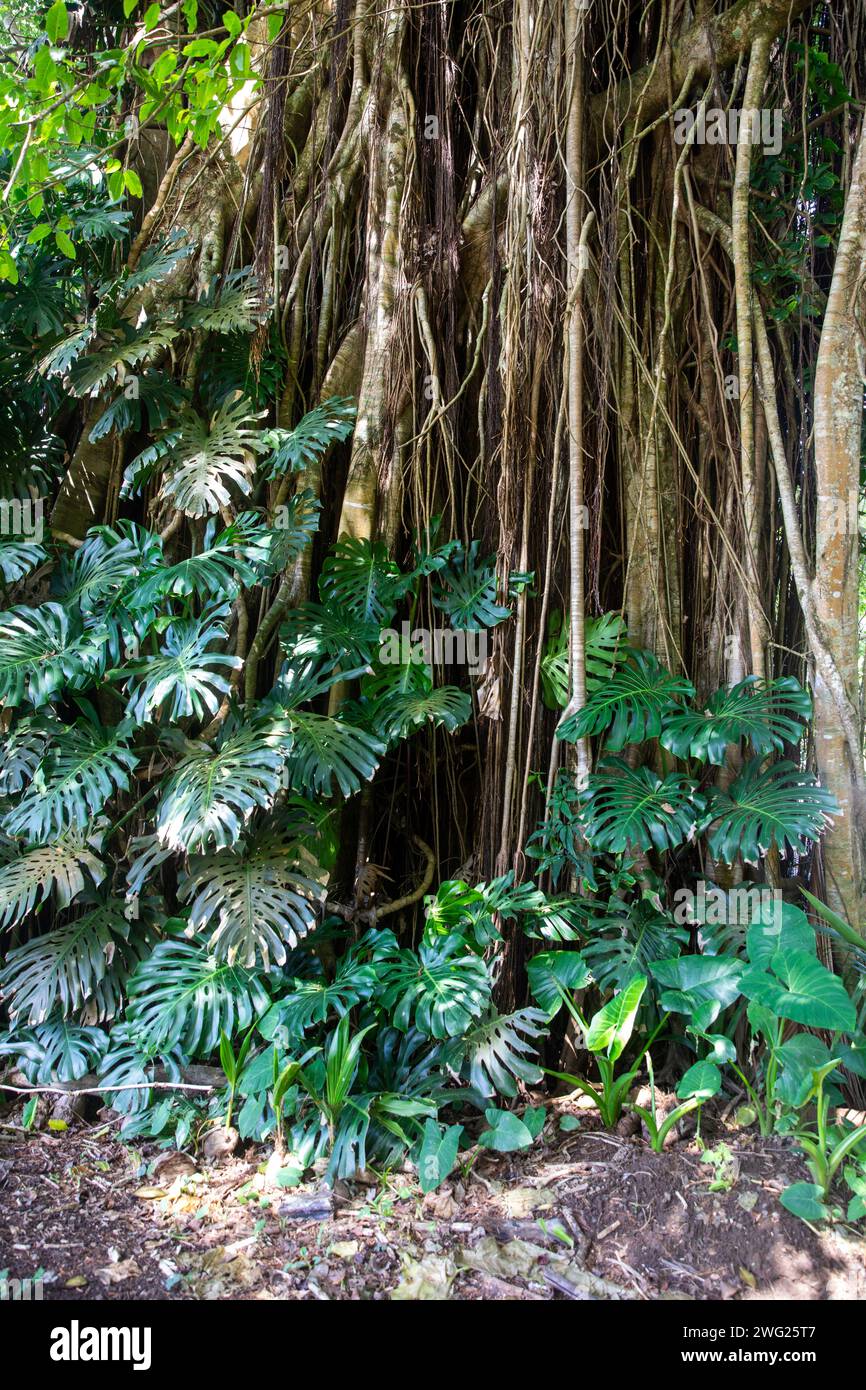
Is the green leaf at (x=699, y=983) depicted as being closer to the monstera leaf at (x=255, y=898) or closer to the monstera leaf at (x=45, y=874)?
the monstera leaf at (x=255, y=898)

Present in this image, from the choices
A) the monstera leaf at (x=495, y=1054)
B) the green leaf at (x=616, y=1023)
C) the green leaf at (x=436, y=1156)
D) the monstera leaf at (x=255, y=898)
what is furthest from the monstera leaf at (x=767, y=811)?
the monstera leaf at (x=255, y=898)

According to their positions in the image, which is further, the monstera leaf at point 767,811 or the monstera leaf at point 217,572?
the monstera leaf at point 217,572

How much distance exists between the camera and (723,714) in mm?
2176

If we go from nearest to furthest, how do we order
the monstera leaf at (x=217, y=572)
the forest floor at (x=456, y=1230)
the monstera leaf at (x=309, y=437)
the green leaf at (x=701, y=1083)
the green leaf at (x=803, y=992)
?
1. the forest floor at (x=456, y=1230)
2. the green leaf at (x=803, y=992)
3. the green leaf at (x=701, y=1083)
4. the monstera leaf at (x=217, y=572)
5. the monstera leaf at (x=309, y=437)

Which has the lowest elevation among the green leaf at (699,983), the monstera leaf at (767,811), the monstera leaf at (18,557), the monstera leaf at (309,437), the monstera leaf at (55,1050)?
the monstera leaf at (55,1050)

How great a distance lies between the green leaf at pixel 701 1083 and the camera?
1.88 m

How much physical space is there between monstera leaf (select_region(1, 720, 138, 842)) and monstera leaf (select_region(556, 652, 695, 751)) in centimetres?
111

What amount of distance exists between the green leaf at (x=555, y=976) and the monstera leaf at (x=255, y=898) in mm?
561

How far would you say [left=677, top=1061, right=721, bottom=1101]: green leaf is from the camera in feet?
6.15

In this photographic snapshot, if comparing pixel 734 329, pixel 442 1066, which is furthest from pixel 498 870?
pixel 734 329

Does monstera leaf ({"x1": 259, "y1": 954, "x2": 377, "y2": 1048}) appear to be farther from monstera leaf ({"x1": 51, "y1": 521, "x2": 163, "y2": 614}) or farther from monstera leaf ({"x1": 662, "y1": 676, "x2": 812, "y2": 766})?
monstera leaf ({"x1": 51, "y1": 521, "x2": 163, "y2": 614})

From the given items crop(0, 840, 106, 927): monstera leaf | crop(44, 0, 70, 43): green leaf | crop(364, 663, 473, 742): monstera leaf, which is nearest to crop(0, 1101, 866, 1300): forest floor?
crop(0, 840, 106, 927): monstera leaf

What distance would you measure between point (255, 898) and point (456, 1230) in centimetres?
81

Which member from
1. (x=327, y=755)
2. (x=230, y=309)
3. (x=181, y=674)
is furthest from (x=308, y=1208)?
(x=230, y=309)
